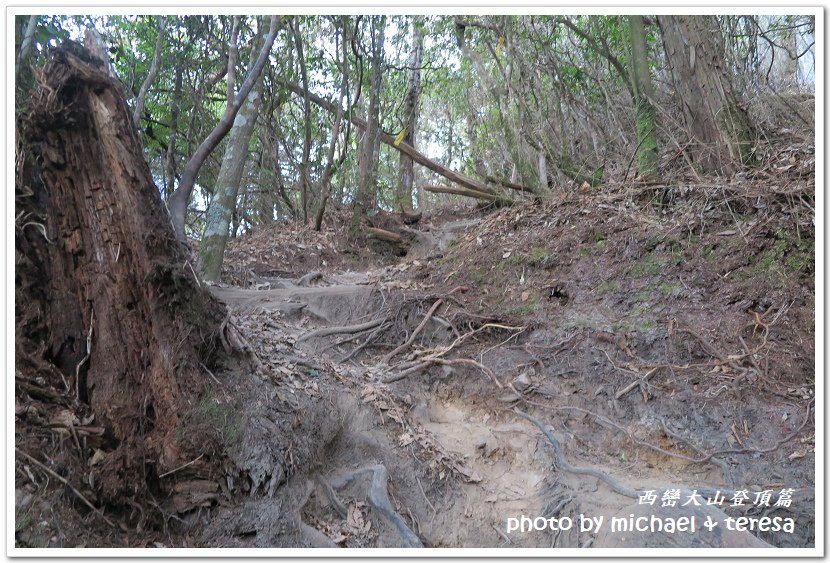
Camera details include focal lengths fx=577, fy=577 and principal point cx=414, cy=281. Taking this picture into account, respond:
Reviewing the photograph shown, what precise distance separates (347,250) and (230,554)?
7878 millimetres

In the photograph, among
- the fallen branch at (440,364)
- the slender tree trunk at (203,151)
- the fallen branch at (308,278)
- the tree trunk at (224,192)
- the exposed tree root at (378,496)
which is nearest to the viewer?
the exposed tree root at (378,496)

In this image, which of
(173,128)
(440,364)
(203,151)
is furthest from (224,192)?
(440,364)

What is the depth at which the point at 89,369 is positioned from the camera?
3.28m

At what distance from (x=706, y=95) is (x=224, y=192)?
18.7 feet

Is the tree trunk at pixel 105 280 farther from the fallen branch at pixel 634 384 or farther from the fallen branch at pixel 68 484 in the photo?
the fallen branch at pixel 634 384

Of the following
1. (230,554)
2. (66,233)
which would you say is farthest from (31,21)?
(230,554)

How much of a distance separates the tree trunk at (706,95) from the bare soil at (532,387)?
475 millimetres

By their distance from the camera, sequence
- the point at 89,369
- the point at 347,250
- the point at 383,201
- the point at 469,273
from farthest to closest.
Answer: the point at 383,201
the point at 347,250
the point at 469,273
the point at 89,369

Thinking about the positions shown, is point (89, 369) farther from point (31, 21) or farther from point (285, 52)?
point (285, 52)

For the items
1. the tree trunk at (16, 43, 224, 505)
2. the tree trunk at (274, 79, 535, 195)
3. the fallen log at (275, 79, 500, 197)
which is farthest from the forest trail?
the fallen log at (275, 79, 500, 197)

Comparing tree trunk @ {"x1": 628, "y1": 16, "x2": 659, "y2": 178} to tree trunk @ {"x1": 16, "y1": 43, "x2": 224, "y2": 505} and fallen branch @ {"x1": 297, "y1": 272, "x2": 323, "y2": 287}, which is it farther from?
tree trunk @ {"x1": 16, "y1": 43, "x2": 224, "y2": 505}

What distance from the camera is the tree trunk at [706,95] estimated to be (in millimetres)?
6266

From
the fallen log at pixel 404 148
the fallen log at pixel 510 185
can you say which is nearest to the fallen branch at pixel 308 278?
the fallen log at pixel 404 148

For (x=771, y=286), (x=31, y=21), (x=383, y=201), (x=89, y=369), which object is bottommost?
(x=89, y=369)
